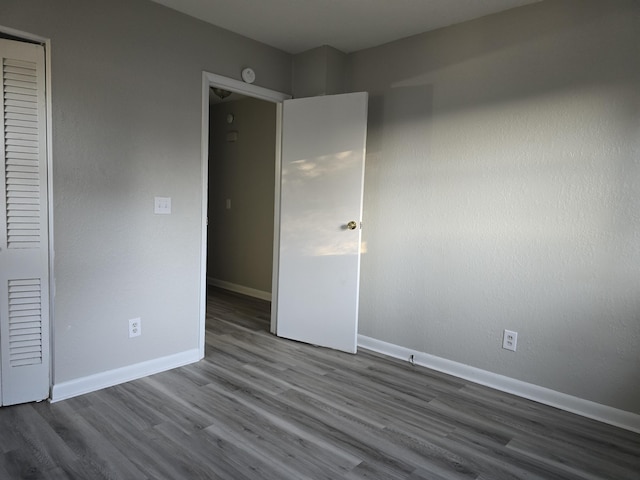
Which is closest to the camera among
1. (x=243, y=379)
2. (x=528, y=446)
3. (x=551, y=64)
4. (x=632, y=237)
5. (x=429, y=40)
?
(x=528, y=446)

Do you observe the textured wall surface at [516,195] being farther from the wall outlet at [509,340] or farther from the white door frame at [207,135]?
the white door frame at [207,135]

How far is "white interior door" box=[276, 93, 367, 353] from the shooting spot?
10.4 ft

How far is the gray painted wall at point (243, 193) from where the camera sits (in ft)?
16.5

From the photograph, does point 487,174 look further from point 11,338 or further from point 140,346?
point 11,338

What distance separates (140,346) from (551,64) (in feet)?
10.1

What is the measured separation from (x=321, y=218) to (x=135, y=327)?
5.03 ft

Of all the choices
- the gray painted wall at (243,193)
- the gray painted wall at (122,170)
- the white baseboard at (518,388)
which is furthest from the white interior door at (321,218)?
the gray painted wall at (243,193)

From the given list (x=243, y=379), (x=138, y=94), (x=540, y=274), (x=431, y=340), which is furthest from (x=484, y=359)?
(x=138, y=94)

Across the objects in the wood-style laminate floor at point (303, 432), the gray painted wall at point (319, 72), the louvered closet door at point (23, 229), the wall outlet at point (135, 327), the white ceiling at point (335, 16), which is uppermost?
the white ceiling at point (335, 16)

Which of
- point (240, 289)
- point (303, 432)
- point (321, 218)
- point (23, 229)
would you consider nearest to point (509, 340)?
point (303, 432)

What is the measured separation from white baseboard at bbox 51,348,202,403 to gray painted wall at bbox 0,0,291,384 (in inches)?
1.4

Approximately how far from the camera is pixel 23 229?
2260mm

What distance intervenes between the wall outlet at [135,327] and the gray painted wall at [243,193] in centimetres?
235

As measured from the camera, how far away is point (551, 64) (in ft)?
8.16
